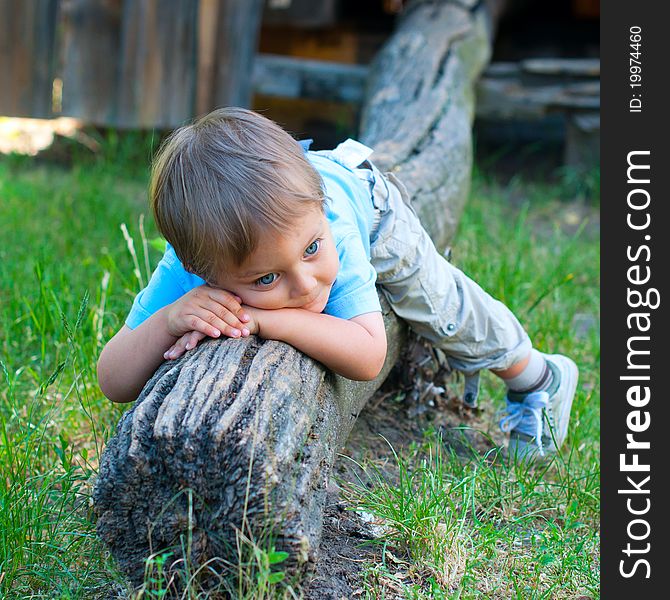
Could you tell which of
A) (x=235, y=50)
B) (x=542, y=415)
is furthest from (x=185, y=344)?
(x=235, y=50)

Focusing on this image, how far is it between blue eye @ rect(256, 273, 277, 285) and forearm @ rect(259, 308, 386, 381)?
84 mm

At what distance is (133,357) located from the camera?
2262 mm

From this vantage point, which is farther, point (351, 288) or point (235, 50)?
point (235, 50)

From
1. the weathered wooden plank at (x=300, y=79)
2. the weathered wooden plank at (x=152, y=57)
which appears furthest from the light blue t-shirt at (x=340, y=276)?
the weathered wooden plank at (x=300, y=79)

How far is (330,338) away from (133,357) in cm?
52

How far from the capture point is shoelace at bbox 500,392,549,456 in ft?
9.70

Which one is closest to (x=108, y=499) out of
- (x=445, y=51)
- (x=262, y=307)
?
(x=262, y=307)

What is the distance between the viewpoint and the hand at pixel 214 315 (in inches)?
82.4

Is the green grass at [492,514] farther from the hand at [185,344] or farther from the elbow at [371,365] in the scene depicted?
the hand at [185,344]

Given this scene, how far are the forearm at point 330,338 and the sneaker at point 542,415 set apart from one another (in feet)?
2.92

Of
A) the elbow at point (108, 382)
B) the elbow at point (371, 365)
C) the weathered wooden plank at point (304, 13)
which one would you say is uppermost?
the weathered wooden plank at point (304, 13)

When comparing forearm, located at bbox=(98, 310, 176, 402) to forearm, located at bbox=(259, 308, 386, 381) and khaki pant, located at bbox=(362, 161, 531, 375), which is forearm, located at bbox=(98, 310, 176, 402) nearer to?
forearm, located at bbox=(259, 308, 386, 381)

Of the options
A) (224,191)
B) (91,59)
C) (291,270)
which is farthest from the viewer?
(91,59)

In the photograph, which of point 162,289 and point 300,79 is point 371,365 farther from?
point 300,79
